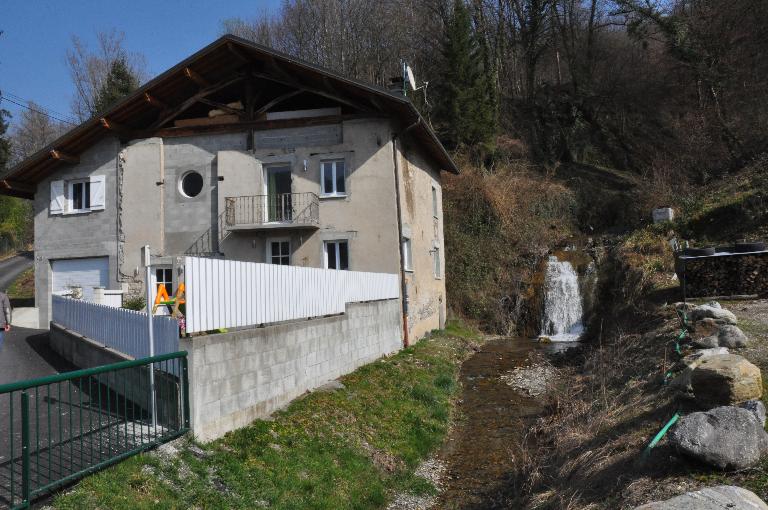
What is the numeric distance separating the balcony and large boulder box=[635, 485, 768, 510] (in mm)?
13609

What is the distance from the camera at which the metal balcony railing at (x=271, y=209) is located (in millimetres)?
17047

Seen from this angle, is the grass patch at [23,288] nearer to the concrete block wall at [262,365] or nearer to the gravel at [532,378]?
the concrete block wall at [262,365]

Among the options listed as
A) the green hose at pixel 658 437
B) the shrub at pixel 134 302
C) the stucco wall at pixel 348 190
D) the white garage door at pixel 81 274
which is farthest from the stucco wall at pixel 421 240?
the green hose at pixel 658 437

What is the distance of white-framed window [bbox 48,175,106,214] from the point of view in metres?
18.2

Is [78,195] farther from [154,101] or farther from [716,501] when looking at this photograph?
[716,501]

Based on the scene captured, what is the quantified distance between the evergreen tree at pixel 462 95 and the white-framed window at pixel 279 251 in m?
16.8

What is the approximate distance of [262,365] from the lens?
8.41 metres

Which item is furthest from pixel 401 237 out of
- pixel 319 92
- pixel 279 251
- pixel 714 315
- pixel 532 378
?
pixel 714 315

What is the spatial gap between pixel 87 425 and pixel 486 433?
673 cm

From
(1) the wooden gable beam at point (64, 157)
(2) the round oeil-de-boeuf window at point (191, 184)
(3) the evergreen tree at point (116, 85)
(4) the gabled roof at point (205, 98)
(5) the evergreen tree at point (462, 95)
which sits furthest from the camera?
(3) the evergreen tree at point (116, 85)

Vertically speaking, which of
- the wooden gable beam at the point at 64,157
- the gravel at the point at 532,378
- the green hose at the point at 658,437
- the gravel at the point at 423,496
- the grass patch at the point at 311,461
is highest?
the wooden gable beam at the point at 64,157

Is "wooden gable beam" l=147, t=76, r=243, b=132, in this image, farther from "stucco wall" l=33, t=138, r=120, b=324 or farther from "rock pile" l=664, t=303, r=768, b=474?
"rock pile" l=664, t=303, r=768, b=474

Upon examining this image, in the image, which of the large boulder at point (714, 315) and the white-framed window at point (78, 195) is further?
the white-framed window at point (78, 195)

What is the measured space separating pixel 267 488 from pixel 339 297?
5.87m
